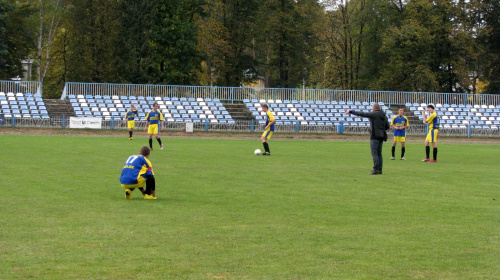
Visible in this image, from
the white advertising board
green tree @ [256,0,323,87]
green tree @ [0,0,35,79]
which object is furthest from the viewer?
green tree @ [256,0,323,87]

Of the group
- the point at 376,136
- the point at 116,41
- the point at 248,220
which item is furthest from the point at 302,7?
the point at 248,220

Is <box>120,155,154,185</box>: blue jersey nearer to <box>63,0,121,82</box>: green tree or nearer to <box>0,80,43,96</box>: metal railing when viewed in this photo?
<box>0,80,43,96</box>: metal railing

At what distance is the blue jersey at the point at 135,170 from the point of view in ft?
36.4

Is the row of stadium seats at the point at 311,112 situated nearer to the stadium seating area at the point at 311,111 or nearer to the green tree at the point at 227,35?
the stadium seating area at the point at 311,111

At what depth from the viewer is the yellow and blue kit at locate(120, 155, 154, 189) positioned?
437 inches

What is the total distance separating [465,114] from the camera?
50.4m

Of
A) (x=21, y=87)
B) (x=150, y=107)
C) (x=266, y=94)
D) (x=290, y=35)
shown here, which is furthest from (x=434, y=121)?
(x=290, y=35)

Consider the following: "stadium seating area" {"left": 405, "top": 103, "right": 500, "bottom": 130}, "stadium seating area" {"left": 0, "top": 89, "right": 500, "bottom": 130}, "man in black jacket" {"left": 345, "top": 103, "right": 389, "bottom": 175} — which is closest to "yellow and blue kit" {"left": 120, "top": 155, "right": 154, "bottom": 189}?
"man in black jacket" {"left": 345, "top": 103, "right": 389, "bottom": 175}

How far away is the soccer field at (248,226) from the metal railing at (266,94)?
31760 millimetres

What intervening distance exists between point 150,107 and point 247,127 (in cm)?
719

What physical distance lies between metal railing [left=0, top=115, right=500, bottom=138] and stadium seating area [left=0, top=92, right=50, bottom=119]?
0.57m

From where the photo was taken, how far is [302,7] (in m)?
61.8

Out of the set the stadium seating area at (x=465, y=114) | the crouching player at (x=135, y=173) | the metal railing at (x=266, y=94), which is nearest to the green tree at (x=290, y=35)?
the metal railing at (x=266, y=94)

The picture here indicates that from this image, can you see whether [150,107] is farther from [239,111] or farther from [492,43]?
[492,43]
